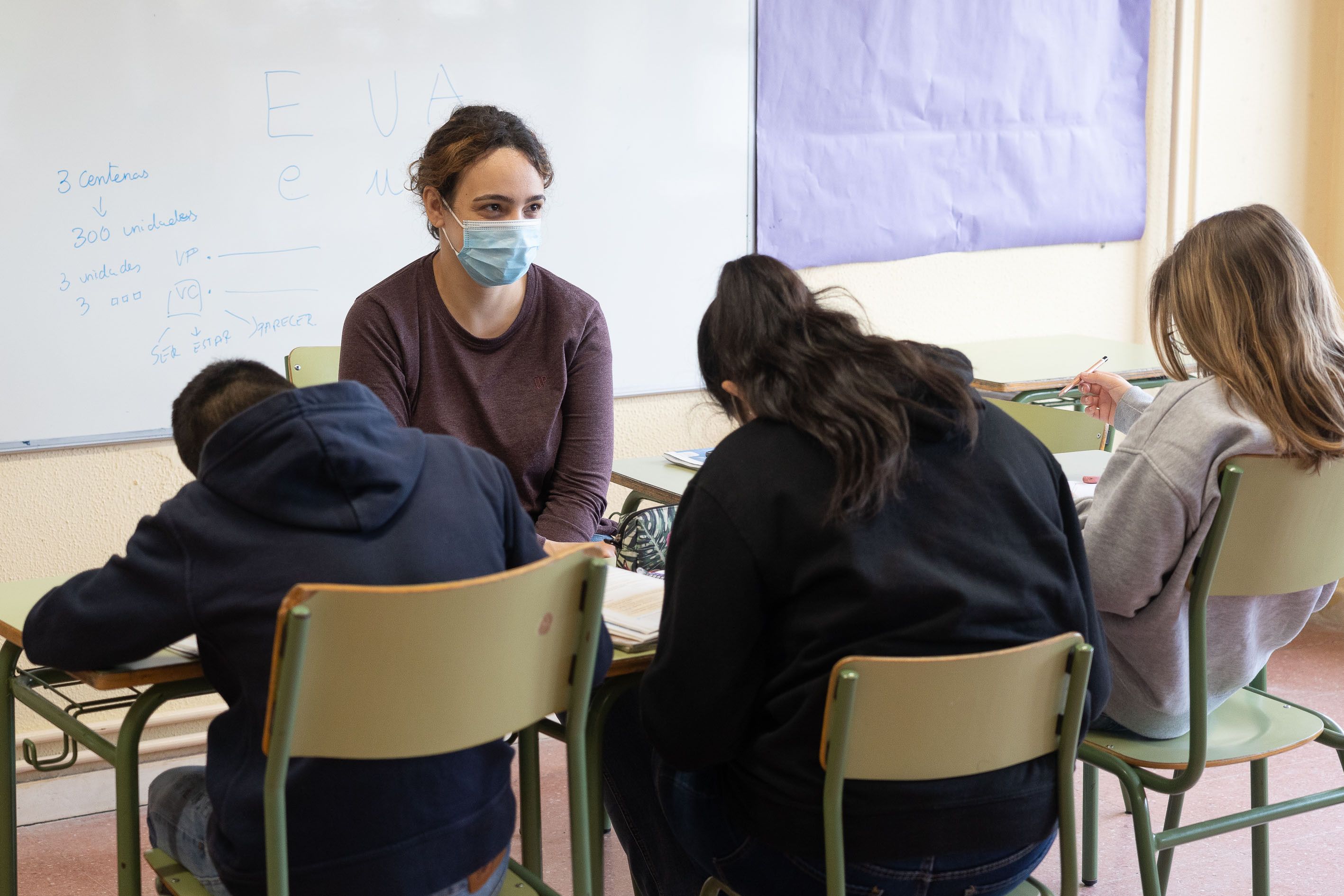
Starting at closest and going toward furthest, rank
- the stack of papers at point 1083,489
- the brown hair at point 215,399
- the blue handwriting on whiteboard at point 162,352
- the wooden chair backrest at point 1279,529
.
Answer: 1. the brown hair at point 215,399
2. the wooden chair backrest at point 1279,529
3. the stack of papers at point 1083,489
4. the blue handwriting on whiteboard at point 162,352

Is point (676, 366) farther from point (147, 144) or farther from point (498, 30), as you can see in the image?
point (147, 144)

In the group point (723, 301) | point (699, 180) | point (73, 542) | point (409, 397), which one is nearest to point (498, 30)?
point (699, 180)

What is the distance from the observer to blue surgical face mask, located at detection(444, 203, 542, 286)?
2.14 m

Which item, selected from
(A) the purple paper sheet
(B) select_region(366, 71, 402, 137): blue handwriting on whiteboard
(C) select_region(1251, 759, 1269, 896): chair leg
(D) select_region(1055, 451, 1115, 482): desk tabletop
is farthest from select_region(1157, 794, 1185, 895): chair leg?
(B) select_region(366, 71, 402, 137): blue handwriting on whiteboard

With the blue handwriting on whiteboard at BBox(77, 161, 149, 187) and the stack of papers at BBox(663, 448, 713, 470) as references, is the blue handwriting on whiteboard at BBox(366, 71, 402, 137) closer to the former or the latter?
the blue handwriting on whiteboard at BBox(77, 161, 149, 187)

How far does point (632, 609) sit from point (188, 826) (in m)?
0.57

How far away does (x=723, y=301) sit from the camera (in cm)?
146

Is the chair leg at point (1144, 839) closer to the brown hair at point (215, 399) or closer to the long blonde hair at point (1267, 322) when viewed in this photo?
the long blonde hair at point (1267, 322)

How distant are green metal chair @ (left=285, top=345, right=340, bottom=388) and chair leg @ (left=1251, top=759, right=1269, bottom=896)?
175 centimetres

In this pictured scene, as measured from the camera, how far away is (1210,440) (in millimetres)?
1630

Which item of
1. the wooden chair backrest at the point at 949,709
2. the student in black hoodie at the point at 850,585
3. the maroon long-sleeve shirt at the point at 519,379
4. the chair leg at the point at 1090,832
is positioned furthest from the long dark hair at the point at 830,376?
the chair leg at the point at 1090,832

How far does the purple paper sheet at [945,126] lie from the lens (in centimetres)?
342

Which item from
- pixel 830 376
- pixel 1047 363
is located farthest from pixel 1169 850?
pixel 1047 363

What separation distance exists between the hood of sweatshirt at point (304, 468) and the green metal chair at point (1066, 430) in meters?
1.62
